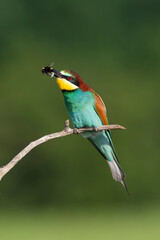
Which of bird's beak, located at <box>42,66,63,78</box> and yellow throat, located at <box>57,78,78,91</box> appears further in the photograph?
yellow throat, located at <box>57,78,78,91</box>

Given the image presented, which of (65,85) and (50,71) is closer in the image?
(50,71)

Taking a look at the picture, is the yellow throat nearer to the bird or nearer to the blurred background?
the bird

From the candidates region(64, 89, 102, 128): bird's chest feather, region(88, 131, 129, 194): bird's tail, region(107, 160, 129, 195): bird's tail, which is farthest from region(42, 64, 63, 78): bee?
region(107, 160, 129, 195): bird's tail

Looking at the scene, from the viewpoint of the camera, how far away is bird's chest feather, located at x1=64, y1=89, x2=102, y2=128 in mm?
3233

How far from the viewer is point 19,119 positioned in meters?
7.93

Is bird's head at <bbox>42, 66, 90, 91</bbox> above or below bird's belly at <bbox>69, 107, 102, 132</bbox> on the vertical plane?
above

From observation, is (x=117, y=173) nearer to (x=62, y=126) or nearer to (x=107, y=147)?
(x=107, y=147)

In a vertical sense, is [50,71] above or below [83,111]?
above

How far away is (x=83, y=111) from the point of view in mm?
3277

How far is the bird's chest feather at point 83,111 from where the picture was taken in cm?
323

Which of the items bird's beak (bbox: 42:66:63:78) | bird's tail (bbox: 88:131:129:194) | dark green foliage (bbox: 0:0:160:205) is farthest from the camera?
dark green foliage (bbox: 0:0:160:205)

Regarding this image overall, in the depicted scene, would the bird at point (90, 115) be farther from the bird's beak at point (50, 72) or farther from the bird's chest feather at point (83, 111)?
the bird's beak at point (50, 72)

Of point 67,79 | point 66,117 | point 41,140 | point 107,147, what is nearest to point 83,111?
point 107,147

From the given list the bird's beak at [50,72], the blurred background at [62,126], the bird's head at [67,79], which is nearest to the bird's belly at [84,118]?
the bird's head at [67,79]
